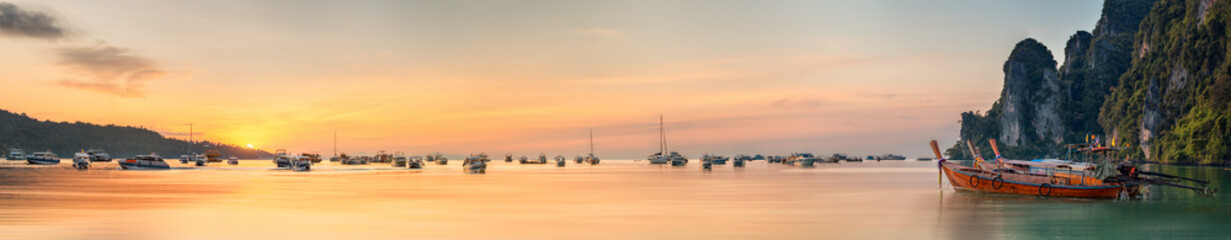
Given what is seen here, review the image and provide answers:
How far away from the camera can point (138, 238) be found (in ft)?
88.4

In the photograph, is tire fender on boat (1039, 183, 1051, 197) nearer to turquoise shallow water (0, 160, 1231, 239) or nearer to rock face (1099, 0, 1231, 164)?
turquoise shallow water (0, 160, 1231, 239)

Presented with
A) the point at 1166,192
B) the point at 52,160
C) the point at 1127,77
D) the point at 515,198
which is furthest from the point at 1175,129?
the point at 52,160

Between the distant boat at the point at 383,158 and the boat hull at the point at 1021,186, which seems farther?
the distant boat at the point at 383,158

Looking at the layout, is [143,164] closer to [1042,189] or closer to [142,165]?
[142,165]

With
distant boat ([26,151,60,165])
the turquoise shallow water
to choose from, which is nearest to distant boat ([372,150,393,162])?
distant boat ([26,151,60,165])

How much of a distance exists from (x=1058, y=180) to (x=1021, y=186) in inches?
76.4

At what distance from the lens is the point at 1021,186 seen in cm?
4816

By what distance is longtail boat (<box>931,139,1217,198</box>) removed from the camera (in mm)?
44594

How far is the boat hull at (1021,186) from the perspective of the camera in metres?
44.8

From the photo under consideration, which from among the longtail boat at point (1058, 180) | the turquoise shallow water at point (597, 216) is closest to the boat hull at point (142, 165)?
the turquoise shallow water at point (597, 216)

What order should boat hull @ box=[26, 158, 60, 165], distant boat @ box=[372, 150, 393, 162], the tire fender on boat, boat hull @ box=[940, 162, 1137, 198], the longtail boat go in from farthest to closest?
distant boat @ box=[372, 150, 393, 162] < boat hull @ box=[26, 158, 60, 165] < the tire fender on boat < boat hull @ box=[940, 162, 1137, 198] < the longtail boat

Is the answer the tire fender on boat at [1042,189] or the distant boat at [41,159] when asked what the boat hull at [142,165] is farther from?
the tire fender on boat at [1042,189]

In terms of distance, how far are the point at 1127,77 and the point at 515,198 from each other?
162m

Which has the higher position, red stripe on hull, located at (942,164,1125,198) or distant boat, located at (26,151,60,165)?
distant boat, located at (26,151,60,165)
